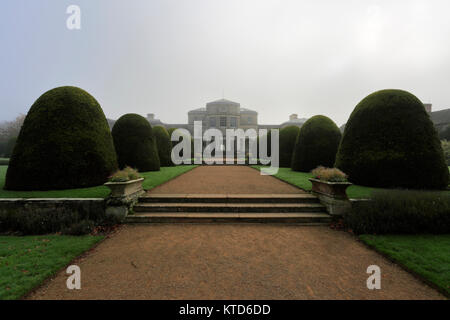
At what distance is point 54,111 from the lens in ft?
23.4

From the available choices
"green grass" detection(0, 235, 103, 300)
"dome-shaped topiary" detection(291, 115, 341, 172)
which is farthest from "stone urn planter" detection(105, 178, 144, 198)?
"dome-shaped topiary" detection(291, 115, 341, 172)

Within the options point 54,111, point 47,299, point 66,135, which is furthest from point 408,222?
point 54,111

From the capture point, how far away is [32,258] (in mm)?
3367

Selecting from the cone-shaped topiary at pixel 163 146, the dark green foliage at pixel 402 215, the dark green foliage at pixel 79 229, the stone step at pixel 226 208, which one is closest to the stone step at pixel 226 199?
the stone step at pixel 226 208

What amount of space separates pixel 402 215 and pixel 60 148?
10.8 m

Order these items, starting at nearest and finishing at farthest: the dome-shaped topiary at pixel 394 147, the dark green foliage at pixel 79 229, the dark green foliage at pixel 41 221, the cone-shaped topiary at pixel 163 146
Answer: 1. the dark green foliage at pixel 79 229
2. the dark green foliage at pixel 41 221
3. the dome-shaped topiary at pixel 394 147
4. the cone-shaped topiary at pixel 163 146

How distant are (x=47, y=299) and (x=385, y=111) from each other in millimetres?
11141

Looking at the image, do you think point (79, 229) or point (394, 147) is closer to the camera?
point (79, 229)

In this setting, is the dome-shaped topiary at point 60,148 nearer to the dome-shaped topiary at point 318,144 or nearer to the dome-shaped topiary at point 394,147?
the dome-shaped topiary at point 394,147

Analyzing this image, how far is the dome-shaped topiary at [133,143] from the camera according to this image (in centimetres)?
1228

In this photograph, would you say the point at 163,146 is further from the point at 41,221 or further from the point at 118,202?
the point at 41,221

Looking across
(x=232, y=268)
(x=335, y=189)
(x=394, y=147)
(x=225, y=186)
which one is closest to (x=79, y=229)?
(x=232, y=268)

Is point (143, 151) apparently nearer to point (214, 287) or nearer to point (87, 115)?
point (87, 115)

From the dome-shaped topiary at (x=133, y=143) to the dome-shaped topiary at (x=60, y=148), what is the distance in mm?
4680
